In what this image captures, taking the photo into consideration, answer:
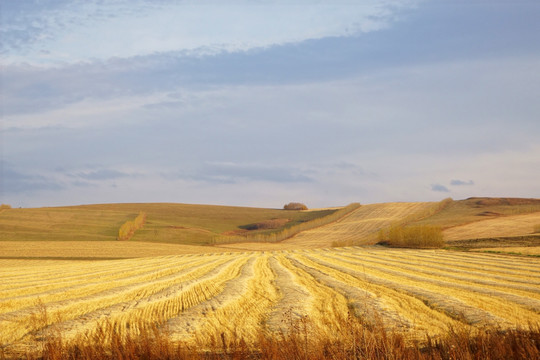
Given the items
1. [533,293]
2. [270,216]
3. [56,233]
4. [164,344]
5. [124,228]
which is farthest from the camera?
[270,216]

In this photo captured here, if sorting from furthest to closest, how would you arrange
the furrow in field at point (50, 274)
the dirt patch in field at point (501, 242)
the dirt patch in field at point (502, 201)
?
the dirt patch in field at point (502, 201) < the dirt patch in field at point (501, 242) < the furrow in field at point (50, 274)

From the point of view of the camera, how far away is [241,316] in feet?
29.7

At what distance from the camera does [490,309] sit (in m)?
9.69

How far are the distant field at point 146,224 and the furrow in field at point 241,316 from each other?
174ft

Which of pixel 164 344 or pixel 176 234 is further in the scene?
pixel 176 234

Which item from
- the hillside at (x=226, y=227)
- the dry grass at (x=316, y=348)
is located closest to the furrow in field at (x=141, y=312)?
the dry grass at (x=316, y=348)

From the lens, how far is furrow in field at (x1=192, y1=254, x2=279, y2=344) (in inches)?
298

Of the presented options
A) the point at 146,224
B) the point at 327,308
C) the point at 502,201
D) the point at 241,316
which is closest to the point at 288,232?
the point at 146,224

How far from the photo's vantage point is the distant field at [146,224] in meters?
62.5

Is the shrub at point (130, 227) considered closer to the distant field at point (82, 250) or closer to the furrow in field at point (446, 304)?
the distant field at point (82, 250)

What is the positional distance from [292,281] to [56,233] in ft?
181

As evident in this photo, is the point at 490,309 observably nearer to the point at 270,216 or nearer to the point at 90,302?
the point at 90,302

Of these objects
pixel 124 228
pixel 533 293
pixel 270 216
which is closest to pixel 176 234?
pixel 124 228

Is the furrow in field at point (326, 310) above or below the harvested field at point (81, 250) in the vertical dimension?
below
